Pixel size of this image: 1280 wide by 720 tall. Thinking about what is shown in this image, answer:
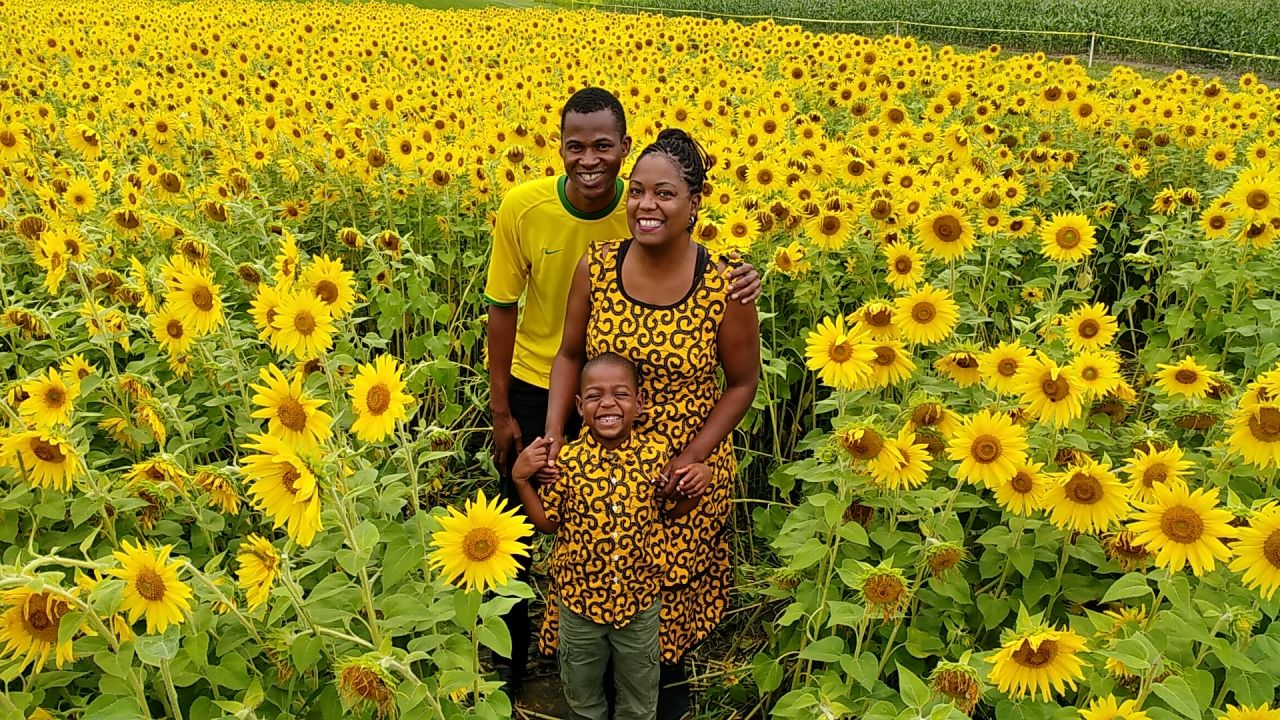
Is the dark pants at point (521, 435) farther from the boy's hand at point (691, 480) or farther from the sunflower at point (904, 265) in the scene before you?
Answer: the sunflower at point (904, 265)

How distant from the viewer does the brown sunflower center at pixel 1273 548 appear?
6.06 ft

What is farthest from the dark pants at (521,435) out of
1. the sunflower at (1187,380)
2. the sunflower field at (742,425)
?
the sunflower at (1187,380)

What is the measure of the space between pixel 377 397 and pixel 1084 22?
31698mm

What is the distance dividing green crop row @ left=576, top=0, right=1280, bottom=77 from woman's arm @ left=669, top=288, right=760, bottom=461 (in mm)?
18687

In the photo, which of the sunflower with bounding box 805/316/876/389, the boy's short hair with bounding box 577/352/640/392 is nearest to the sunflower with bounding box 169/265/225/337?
the boy's short hair with bounding box 577/352/640/392

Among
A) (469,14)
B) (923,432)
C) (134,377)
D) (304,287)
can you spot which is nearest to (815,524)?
(923,432)

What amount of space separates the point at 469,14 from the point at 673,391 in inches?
668

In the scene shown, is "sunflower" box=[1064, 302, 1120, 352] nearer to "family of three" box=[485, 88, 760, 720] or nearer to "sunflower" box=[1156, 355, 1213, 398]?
"sunflower" box=[1156, 355, 1213, 398]

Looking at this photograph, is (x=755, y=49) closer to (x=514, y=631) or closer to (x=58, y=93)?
(x=58, y=93)

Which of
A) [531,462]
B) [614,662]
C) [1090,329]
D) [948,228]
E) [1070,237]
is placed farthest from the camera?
[1070,237]

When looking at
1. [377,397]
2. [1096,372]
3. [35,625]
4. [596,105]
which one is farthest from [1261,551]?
A: [35,625]

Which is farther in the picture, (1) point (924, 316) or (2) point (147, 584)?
(1) point (924, 316)

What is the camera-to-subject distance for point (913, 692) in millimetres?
1856

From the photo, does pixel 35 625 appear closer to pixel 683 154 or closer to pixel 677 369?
pixel 677 369
